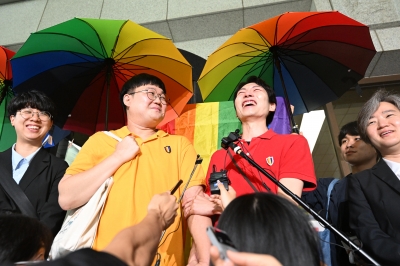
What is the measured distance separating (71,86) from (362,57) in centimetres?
302

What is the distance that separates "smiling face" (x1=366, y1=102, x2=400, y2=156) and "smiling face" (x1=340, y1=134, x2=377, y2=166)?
85cm

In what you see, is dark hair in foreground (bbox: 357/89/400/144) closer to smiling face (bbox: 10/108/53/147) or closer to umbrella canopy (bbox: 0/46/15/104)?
smiling face (bbox: 10/108/53/147)

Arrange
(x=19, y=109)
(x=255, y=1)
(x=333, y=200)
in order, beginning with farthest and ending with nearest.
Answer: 1. (x=255, y=1)
2. (x=19, y=109)
3. (x=333, y=200)

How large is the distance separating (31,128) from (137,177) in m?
1.38

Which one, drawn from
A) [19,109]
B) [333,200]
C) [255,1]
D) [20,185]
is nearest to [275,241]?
[333,200]

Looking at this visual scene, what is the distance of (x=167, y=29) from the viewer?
6.13 m

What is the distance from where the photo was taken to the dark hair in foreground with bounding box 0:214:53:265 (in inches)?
52.7

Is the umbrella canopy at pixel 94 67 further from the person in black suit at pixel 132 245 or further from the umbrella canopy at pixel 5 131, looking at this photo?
the person in black suit at pixel 132 245

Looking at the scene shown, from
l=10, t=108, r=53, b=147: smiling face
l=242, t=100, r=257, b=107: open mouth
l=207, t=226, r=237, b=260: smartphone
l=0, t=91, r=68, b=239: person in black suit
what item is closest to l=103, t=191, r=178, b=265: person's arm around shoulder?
l=207, t=226, r=237, b=260: smartphone

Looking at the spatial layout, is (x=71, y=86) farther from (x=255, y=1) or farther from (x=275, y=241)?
(x=255, y=1)

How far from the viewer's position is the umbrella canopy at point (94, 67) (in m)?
3.29

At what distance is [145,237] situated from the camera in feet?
4.45

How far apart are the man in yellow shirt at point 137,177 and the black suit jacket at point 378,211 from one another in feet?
3.28

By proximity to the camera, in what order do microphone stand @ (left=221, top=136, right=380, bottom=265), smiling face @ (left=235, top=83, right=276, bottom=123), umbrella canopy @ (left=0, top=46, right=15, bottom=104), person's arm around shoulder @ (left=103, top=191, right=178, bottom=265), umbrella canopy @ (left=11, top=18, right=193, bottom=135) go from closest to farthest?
1. person's arm around shoulder @ (left=103, top=191, right=178, bottom=265)
2. microphone stand @ (left=221, top=136, right=380, bottom=265)
3. smiling face @ (left=235, top=83, right=276, bottom=123)
4. umbrella canopy @ (left=11, top=18, right=193, bottom=135)
5. umbrella canopy @ (left=0, top=46, right=15, bottom=104)
